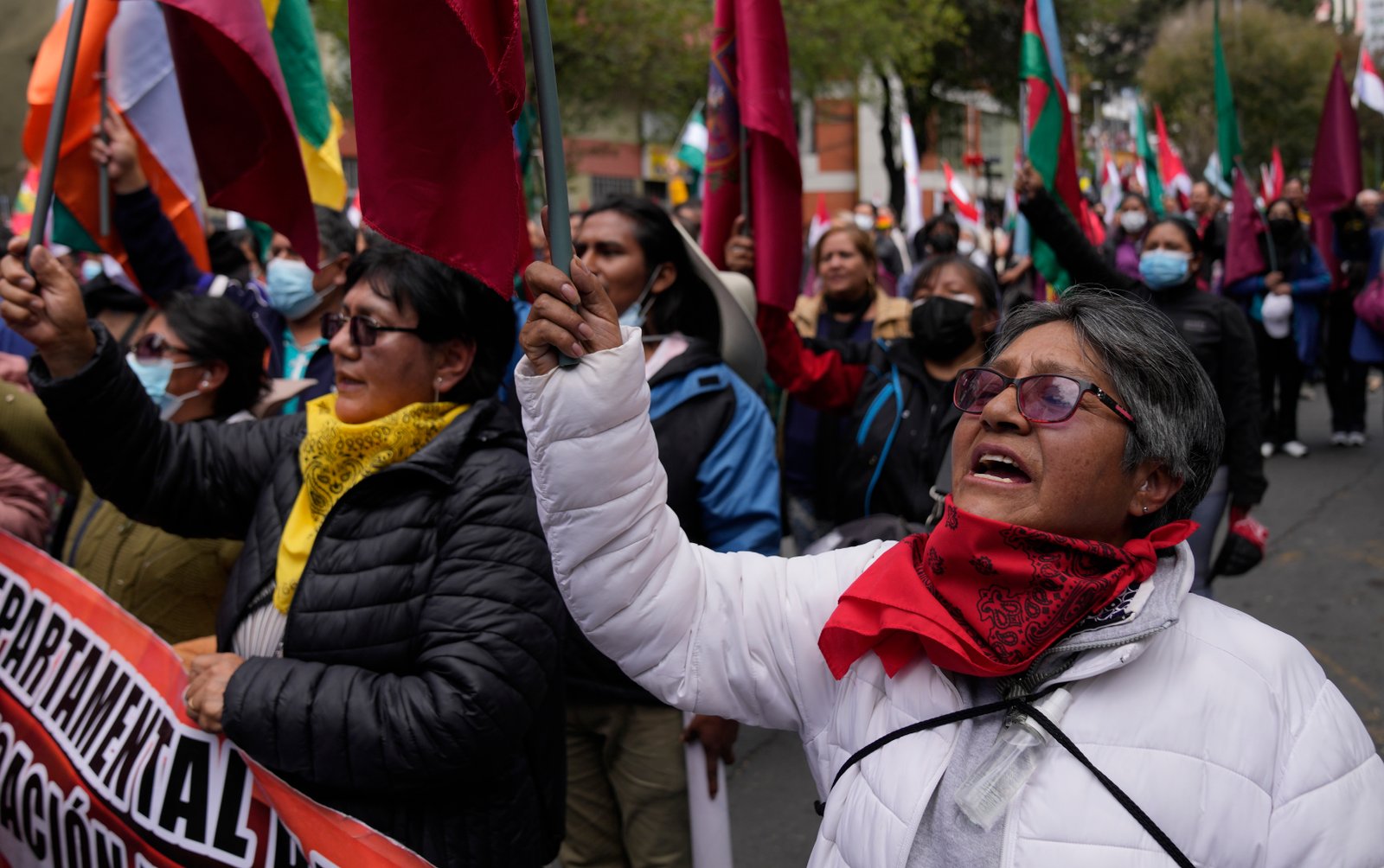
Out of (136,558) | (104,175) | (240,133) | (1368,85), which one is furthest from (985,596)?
(1368,85)

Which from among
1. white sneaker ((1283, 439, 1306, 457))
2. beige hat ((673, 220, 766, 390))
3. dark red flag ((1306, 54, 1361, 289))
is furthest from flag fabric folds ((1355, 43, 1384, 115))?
beige hat ((673, 220, 766, 390))

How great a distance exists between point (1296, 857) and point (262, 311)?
431cm

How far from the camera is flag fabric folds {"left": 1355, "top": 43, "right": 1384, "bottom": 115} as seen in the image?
967 cm

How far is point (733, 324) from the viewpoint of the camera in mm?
3135

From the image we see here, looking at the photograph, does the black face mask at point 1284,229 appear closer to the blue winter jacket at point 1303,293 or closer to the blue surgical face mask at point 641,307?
the blue winter jacket at point 1303,293

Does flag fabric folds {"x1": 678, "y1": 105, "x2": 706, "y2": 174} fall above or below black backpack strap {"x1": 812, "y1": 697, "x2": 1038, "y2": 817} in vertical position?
above

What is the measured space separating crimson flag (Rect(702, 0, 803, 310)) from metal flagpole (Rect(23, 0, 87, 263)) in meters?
1.75

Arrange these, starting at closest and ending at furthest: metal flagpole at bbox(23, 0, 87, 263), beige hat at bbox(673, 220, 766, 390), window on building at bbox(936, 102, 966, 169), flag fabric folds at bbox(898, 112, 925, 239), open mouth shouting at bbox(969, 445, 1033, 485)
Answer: open mouth shouting at bbox(969, 445, 1033, 485) → metal flagpole at bbox(23, 0, 87, 263) → beige hat at bbox(673, 220, 766, 390) → flag fabric folds at bbox(898, 112, 925, 239) → window on building at bbox(936, 102, 966, 169)

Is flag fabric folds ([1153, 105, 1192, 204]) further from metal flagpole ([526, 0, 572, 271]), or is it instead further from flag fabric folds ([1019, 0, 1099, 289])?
metal flagpole ([526, 0, 572, 271])

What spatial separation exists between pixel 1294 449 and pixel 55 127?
9577mm

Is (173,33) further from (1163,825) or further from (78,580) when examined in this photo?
(1163,825)

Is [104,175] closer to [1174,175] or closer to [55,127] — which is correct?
[55,127]

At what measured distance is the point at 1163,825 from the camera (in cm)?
137

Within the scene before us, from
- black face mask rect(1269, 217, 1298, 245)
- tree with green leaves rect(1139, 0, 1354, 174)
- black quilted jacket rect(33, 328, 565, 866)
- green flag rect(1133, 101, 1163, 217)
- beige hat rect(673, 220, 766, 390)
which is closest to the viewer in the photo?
black quilted jacket rect(33, 328, 565, 866)
